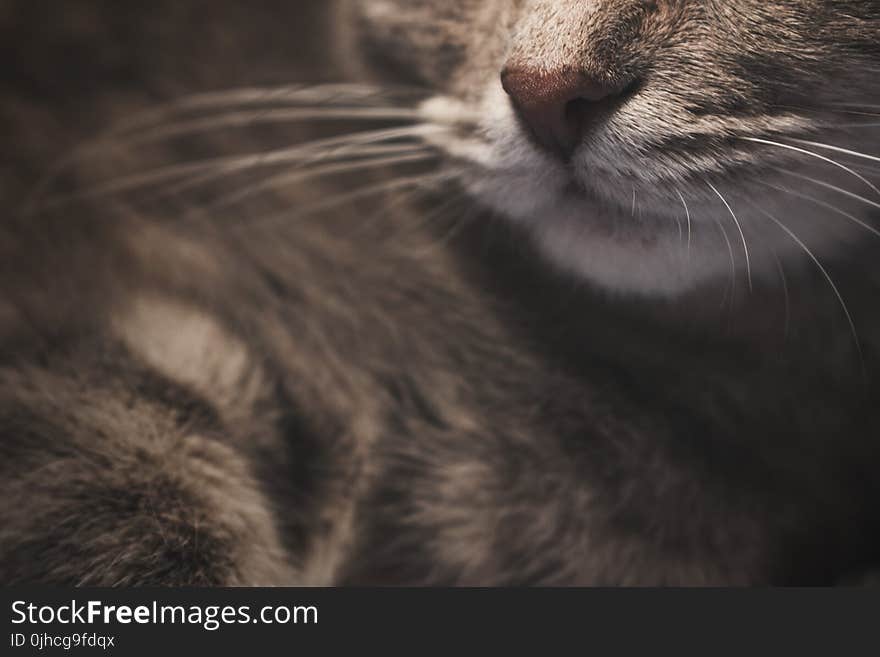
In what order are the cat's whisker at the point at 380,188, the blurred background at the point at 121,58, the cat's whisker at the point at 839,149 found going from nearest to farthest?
the cat's whisker at the point at 839,149, the cat's whisker at the point at 380,188, the blurred background at the point at 121,58

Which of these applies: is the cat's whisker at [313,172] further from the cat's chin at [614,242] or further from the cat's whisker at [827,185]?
the cat's whisker at [827,185]

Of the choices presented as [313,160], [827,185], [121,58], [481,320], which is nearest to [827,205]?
[827,185]

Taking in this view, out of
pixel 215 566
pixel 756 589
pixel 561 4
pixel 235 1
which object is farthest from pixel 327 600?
pixel 235 1

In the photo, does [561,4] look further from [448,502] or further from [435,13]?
[448,502]

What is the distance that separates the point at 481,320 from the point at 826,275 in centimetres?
28

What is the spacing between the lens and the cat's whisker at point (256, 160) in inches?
29.0

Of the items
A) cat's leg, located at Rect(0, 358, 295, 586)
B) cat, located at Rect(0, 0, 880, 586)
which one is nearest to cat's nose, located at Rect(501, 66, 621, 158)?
cat, located at Rect(0, 0, 880, 586)

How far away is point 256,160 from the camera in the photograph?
0.77m

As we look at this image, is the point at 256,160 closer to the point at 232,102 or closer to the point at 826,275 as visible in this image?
the point at 232,102

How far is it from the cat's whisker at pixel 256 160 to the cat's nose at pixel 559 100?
12cm

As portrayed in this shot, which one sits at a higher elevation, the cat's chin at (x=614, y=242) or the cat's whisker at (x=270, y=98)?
the cat's whisker at (x=270, y=98)

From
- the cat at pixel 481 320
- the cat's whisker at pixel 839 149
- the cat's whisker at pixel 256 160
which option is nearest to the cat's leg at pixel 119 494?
the cat at pixel 481 320

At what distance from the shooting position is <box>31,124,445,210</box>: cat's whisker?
0.74 meters

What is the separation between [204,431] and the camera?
0.70 meters
